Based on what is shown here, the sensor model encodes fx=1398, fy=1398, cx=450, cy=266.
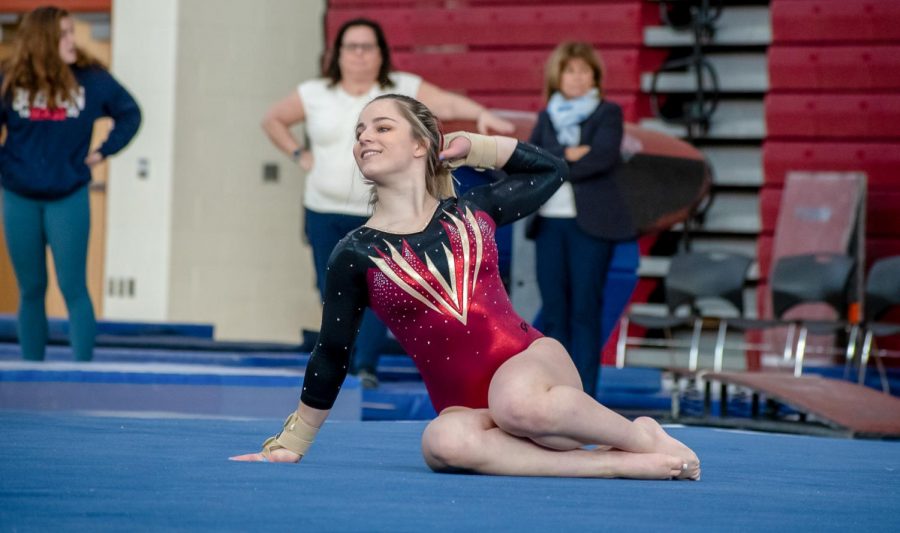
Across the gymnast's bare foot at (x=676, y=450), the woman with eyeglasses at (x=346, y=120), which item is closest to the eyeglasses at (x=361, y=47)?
the woman with eyeglasses at (x=346, y=120)

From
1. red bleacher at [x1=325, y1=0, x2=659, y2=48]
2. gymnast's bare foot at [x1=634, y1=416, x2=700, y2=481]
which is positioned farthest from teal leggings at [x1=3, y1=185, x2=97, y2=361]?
red bleacher at [x1=325, y1=0, x2=659, y2=48]

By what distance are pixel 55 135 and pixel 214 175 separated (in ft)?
13.0

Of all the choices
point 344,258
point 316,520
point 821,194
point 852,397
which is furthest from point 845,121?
point 316,520

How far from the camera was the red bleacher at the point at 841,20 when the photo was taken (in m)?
8.04

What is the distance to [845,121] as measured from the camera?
8133 millimetres

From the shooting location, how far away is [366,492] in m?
2.24

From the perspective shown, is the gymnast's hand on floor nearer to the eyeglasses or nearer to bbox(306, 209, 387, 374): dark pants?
bbox(306, 209, 387, 374): dark pants

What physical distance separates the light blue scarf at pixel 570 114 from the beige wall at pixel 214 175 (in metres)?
4.22

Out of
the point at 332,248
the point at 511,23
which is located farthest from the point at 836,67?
the point at 332,248

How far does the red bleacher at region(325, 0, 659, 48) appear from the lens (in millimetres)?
8547

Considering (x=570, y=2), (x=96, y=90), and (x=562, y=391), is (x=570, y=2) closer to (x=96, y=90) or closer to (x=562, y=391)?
(x=96, y=90)

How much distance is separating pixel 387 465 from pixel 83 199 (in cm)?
285

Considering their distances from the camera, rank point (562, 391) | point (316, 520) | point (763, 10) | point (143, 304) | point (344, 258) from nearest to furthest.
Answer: point (316, 520) → point (562, 391) → point (344, 258) → point (763, 10) → point (143, 304)

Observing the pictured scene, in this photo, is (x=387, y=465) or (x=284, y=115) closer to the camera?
(x=387, y=465)
